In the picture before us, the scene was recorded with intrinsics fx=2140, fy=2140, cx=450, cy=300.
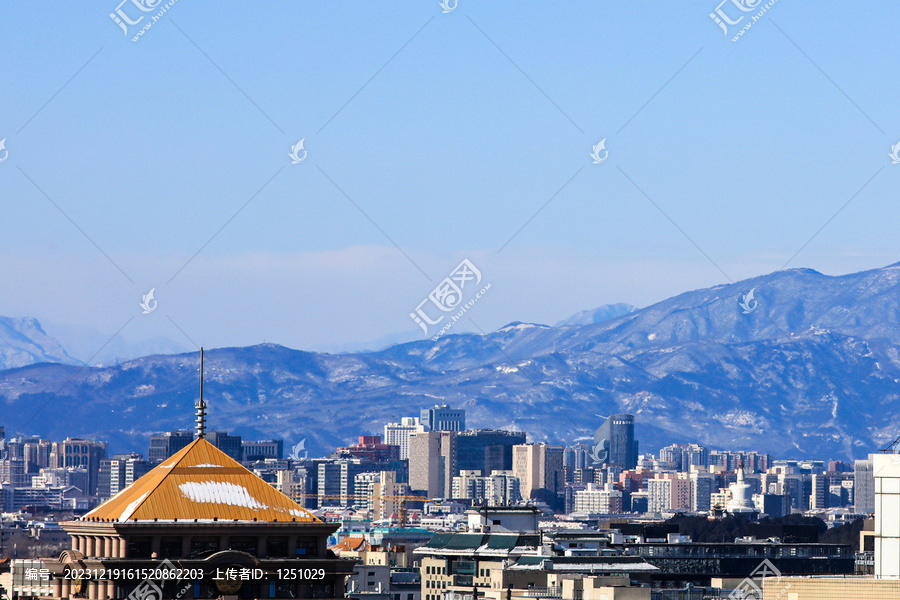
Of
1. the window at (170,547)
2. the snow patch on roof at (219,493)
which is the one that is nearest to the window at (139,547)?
the window at (170,547)

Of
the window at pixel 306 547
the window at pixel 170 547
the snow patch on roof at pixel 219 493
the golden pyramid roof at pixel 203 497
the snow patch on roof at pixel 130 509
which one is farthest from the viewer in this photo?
the window at pixel 306 547

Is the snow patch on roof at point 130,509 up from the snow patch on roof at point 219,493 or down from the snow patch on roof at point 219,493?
down

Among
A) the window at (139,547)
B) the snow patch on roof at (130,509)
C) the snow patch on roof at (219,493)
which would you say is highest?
the snow patch on roof at (219,493)

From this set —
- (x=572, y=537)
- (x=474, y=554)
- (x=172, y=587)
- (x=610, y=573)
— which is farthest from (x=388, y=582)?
(x=172, y=587)

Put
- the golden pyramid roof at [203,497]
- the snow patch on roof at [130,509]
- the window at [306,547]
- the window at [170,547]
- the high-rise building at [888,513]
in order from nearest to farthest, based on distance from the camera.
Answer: the window at [170,547], the snow patch on roof at [130,509], the golden pyramid roof at [203,497], the window at [306,547], the high-rise building at [888,513]

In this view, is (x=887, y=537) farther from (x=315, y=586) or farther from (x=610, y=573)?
(x=610, y=573)

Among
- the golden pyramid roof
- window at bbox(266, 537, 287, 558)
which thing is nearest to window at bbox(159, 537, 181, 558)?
the golden pyramid roof

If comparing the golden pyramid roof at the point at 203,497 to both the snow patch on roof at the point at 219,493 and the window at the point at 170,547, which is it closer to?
the snow patch on roof at the point at 219,493

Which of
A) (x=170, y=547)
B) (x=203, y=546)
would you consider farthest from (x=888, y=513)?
(x=170, y=547)

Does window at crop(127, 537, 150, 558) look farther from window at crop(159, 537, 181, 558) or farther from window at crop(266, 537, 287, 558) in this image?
window at crop(266, 537, 287, 558)
